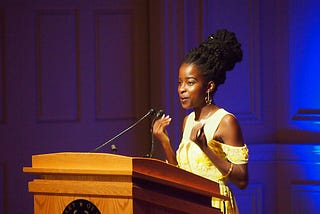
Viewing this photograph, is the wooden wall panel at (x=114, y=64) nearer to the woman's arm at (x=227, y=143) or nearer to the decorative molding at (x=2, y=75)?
the decorative molding at (x=2, y=75)

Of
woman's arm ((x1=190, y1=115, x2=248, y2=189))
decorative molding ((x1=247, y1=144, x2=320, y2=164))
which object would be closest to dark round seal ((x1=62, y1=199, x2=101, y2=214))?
woman's arm ((x1=190, y1=115, x2=248, y2=189))

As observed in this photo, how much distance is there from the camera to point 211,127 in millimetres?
3439

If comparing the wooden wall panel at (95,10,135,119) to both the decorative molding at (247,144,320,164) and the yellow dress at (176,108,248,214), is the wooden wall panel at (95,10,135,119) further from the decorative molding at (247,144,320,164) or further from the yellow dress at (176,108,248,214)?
the yellow dress at (176,108,248,214)

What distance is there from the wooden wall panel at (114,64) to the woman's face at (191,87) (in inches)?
94.9

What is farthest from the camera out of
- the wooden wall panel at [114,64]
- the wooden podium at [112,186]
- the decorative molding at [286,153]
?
the wooden wall panel at [114,64]

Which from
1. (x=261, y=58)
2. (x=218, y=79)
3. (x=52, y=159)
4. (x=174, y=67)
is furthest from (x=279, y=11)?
(x=52, y=159)

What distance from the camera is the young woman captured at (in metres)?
3.30

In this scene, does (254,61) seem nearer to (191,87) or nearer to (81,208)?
(191,87)

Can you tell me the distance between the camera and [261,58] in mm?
5641

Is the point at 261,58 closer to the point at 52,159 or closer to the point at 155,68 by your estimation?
the point at 155,68

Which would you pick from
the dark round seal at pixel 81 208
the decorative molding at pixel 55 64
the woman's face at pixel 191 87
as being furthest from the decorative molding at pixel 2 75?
the dark round seal at pixel 81 208

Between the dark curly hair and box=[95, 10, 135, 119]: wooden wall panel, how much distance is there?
236cm

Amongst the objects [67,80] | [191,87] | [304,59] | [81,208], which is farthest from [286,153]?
[81,208]

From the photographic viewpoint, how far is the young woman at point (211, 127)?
10.8ft
